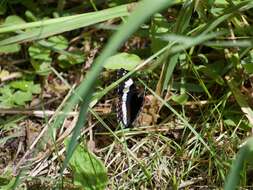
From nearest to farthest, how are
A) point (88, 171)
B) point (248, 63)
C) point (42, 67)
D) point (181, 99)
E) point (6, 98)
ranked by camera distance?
point (88, 171) < point (248, 63) < point (181, 99) < point (6, 98) < point (42, 67)

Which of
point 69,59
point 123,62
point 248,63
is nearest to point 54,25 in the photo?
point 123,62

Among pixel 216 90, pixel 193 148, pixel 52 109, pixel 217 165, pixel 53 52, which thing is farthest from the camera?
pixel 53 52

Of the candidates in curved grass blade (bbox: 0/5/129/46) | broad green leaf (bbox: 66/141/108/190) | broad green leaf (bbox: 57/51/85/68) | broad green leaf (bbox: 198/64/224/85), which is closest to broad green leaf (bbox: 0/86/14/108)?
broad green leaf (bbox: 57/51/85/68)

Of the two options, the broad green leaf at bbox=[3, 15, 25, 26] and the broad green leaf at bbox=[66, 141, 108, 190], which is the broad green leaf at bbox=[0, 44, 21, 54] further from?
the broad green leaf at bbox=[66, 141, 108, 190]

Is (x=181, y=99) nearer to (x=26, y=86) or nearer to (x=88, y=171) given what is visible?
(x=88, y=171)

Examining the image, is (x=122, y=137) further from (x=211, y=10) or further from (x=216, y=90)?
(x=211, y=10)

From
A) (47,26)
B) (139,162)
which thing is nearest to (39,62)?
(47,26)

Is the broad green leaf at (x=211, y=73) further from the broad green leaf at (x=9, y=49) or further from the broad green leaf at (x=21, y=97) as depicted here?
the broad green leaf at (x=9, y=49)

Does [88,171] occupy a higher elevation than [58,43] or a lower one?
lower
